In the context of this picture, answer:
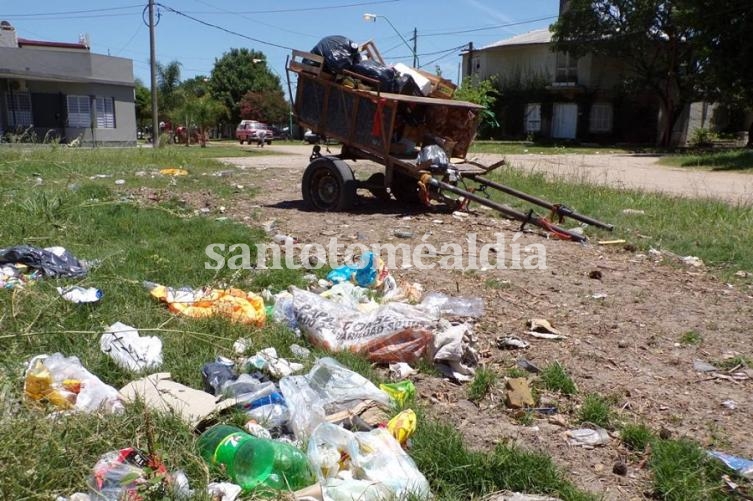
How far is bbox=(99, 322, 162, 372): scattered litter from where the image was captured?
3336 millimetres

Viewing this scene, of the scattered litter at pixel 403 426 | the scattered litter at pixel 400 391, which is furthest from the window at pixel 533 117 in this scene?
the scattered litter at pixel 403 426

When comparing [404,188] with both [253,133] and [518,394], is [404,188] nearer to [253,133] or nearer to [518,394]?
[518,394]

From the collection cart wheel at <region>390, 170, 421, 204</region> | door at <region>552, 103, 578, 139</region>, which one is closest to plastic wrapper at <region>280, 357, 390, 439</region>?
cart wheel at <region>390, 170, 421, 204</region>

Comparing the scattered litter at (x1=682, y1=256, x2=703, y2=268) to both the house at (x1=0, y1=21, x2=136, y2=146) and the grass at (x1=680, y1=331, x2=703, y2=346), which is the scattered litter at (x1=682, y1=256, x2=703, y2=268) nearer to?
the grass at (x1=680, y1=331, x2=703, y2=346)

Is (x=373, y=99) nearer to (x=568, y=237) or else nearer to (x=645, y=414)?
(x=568, y=237)

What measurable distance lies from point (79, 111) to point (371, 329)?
33391mm

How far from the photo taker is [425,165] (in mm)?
7961

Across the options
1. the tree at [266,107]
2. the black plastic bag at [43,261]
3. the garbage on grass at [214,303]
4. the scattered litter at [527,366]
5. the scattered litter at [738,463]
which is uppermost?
the tree at [266,107]

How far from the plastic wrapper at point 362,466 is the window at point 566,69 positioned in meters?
42.2

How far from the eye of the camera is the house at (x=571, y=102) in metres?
39.0

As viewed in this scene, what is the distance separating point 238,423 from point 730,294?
4.28 meters

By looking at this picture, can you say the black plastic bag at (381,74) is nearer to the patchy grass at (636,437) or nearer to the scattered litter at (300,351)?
the scattered litter at (300,351)

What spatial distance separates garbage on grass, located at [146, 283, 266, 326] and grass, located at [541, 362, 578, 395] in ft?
5.93

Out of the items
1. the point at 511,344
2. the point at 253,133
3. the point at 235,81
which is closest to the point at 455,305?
the point at 511,344
